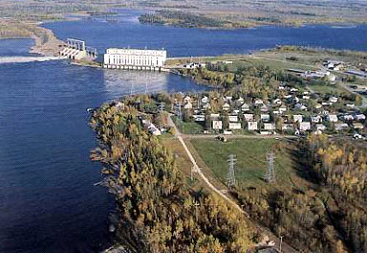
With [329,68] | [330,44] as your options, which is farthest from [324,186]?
[330,44]

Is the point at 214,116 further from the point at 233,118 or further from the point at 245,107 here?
the point at 245,107

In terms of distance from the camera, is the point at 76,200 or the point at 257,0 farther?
the point at 257,0

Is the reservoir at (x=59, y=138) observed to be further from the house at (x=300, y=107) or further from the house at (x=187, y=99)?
the house at (x=300, y=107)

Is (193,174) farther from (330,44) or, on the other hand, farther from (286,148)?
(330,44)

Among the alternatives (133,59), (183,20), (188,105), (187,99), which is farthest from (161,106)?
(183,20)

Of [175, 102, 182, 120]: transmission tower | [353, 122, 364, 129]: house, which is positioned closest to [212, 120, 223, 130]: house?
[175, 102, 182, 120]: transmission tower
